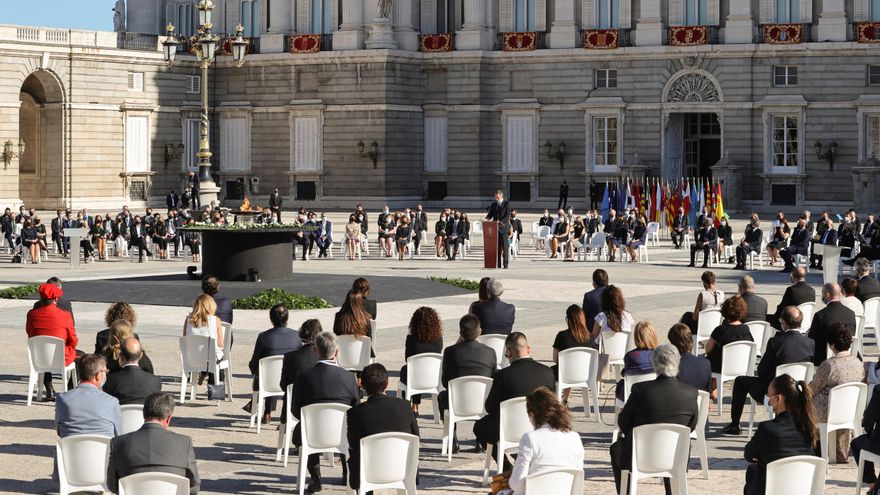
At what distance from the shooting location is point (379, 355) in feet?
77.0

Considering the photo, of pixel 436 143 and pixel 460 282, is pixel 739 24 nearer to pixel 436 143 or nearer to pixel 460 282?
pixel 436 143

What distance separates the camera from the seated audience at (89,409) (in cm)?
1319

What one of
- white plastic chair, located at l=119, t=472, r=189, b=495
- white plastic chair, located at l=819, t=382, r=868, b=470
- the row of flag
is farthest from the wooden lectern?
white plastic chair, located at l=119, t=472, r=189, b=495

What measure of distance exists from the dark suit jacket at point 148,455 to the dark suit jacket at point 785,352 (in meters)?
7.07

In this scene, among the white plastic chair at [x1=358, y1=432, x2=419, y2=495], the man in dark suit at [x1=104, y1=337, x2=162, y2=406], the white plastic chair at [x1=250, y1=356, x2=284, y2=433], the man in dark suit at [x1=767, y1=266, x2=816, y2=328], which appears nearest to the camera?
the white plastic chair at [x1=358, y1=432, x2=419, y2=495]

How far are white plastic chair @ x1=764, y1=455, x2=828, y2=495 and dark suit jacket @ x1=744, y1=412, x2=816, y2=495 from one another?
53cm

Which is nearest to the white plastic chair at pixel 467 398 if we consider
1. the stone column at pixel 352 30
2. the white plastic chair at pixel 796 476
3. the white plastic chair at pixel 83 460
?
the white plastic chair at pixel 83 460

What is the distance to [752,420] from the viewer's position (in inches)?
666

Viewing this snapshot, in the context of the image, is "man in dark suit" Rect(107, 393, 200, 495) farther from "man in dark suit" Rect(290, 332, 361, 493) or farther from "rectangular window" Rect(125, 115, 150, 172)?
"rectangular window" Rect(125, 115, 150, 172)

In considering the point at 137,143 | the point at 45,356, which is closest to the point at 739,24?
the point at 137,143

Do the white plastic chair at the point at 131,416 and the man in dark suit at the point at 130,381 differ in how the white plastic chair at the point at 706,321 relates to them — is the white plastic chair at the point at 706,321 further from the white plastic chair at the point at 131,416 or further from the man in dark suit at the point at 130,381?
the white plastic chair at the point at 131,416

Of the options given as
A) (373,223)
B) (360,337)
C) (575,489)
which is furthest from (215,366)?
(373,223)

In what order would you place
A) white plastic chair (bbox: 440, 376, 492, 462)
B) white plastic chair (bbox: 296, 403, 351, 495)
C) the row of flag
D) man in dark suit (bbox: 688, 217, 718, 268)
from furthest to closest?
the row of flag → man in dark suit (bbox: 688, 217, 718, 268) → white plastic chair (bbox: 440, 376, 492, 462) → white plastic chair (bbox: 296, 403, 351, 495)

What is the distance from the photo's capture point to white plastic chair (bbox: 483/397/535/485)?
46.1 feet
